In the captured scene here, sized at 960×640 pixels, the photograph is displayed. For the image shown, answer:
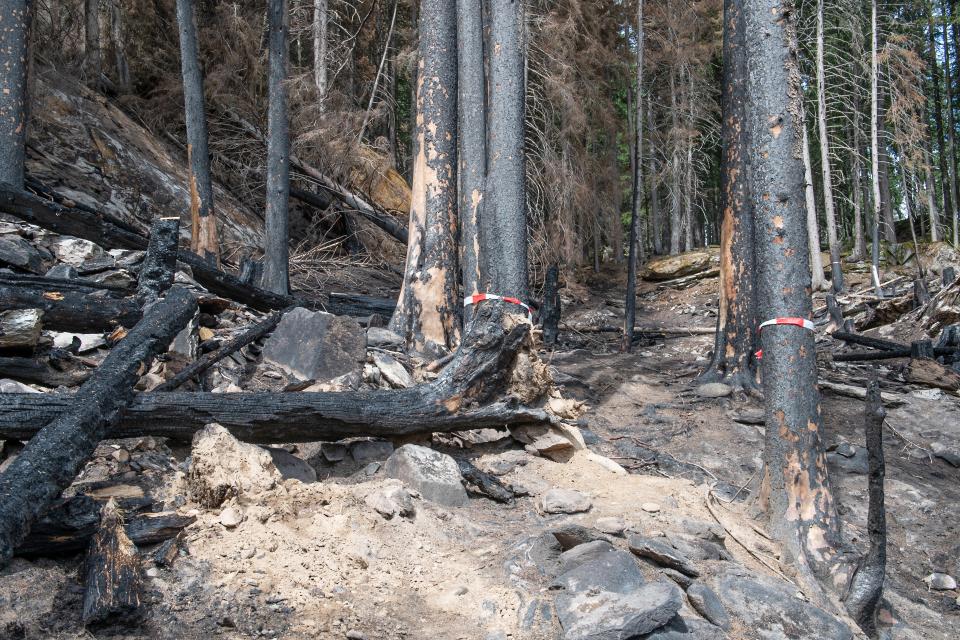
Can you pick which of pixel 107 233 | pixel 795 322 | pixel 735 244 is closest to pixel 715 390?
pixel 735 244

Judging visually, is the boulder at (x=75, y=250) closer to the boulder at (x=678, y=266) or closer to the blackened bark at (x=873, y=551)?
the blackened bark at (x=873, y=551)

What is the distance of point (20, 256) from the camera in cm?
653

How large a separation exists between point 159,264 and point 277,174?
424 centimetres

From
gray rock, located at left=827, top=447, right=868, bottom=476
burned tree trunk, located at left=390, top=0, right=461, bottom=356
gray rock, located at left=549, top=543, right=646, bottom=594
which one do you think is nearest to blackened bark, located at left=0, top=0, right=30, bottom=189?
burned tree trunk, located at left=390, top=0, right=461, bottom=356

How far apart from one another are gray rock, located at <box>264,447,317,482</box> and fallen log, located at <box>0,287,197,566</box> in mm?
953

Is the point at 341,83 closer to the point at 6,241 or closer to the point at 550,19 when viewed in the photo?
the point at 550,19

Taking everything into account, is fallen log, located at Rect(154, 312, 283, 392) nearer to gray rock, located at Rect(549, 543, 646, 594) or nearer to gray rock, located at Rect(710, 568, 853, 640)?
gray rock, located at Rect(549, 543, 646, 594)

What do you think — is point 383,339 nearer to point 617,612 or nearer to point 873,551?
point 617,612

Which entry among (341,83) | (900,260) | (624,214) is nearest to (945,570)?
(341,83)

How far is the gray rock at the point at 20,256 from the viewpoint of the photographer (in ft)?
21.1

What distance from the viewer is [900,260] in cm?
2044

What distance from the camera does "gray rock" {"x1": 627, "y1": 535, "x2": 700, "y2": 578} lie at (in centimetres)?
364

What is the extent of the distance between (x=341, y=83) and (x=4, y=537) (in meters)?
14.1

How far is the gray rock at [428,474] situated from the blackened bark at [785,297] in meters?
2.17
